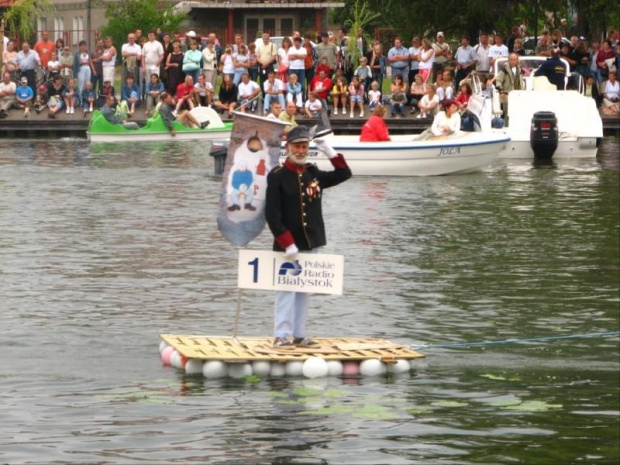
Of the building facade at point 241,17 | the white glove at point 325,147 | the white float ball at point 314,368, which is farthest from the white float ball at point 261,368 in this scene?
the building facade at point 241,17

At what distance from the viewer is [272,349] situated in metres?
13.0

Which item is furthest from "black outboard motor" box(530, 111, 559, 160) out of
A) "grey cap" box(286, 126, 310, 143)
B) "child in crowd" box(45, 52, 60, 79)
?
"grey cap" box(286, 126, 310, 143)

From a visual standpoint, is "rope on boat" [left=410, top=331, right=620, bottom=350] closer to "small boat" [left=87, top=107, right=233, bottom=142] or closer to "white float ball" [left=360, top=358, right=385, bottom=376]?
"white float ball" [left=360, top=358, right=385, bottom=376]

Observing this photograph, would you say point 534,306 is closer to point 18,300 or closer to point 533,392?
point 533,392

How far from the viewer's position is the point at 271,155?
1316cm

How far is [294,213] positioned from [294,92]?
28.4 metres

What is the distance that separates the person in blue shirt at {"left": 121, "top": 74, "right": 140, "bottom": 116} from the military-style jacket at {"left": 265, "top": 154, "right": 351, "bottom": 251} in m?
30.0

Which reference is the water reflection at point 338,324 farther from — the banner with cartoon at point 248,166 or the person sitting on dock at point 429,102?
the person sitting on dock at point 429,102

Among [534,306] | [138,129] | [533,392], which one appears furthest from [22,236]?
[138,129]

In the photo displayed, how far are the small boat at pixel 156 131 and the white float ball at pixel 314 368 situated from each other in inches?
1047

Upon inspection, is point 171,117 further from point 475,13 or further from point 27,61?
point 475,13

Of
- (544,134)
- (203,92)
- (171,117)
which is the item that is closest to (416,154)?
(544,134)

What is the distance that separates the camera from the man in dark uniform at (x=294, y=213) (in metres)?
12.9

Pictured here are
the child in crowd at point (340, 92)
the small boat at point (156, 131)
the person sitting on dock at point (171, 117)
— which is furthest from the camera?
the child in crowd at point (340, 92)
